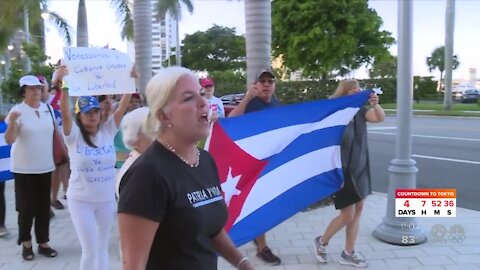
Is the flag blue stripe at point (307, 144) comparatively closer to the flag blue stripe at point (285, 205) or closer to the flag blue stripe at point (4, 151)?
the flag blue stripe at point (285, 205)

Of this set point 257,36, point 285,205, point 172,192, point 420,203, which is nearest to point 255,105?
point 285,205

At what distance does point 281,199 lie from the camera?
14.5ft

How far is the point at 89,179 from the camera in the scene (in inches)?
157

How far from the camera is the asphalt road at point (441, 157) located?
8562mm

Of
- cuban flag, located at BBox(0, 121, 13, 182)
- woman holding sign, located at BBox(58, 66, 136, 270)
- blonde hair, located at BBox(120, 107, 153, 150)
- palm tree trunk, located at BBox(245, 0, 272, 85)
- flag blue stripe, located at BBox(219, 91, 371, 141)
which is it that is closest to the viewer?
blonde hair, located at BBox(120, 107, 153, 150)

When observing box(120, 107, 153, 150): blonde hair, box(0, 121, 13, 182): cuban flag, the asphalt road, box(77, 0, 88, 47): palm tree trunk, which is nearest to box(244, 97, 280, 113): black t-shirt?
box(120, 107, 153, 150): blonde hair

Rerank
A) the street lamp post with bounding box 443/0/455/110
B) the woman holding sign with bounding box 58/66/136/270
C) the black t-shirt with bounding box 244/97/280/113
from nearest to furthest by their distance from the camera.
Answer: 1. the woman holding sign with bounding box 58/66/136/270
2. the black t-shirt with bounding box 244/97/280/113
3. the street lamp post with bounding box 443/0/455/110

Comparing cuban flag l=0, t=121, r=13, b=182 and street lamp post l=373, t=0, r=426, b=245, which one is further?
cuban flag l=0, t=121, r=13, b=182

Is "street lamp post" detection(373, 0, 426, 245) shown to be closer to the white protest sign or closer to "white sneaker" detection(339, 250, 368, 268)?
"white sneaker" detection(339, 250, 368, 268)

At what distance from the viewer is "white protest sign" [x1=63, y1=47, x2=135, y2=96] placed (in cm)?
405

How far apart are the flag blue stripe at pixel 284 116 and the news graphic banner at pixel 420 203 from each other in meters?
1.45

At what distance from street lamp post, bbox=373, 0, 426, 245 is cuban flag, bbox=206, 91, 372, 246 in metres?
0.99

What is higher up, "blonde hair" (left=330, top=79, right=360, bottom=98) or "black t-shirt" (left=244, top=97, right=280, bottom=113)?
"blonde hair" (left=330, top=79, right=360, bottom=98)

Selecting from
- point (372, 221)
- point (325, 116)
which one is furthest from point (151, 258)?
point (372, 221)
